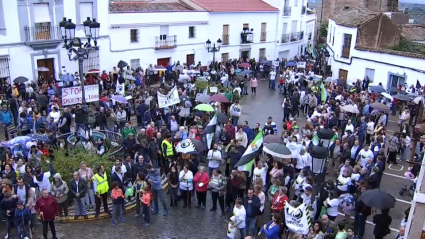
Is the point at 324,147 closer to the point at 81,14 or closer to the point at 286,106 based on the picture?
the point at 286,106

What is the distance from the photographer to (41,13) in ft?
78.7

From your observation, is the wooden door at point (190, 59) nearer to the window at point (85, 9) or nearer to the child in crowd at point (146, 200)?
the window at point (85, 9)

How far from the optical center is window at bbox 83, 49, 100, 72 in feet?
87.2

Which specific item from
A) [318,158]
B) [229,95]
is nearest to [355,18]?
[229,95]

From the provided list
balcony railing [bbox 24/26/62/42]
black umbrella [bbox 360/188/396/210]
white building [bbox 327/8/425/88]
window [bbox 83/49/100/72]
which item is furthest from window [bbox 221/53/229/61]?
black umbrella [bbox 360/188/396/210]

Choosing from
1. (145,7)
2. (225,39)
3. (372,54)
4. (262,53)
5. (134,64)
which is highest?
(145,7)

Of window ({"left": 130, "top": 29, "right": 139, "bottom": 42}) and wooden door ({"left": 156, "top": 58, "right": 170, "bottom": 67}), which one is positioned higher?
window ({"left": 130, "top": 29, "right": 139, "bottom": 42})

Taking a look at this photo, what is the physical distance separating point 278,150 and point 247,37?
27032 millimetres

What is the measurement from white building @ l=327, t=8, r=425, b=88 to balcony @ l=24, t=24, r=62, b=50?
1925cm

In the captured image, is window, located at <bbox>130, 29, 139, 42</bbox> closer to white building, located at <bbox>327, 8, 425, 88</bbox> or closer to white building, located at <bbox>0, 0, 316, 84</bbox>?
white building, located at <bbox>0, 0, 316, 84</bbox>

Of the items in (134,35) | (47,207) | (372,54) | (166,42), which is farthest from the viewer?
(166,42)

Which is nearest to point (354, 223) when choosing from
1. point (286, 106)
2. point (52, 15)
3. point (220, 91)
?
point (286, 106)

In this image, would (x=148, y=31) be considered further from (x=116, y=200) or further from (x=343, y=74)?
(x=116, y=200)

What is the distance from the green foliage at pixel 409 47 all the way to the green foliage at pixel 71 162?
965 inches
